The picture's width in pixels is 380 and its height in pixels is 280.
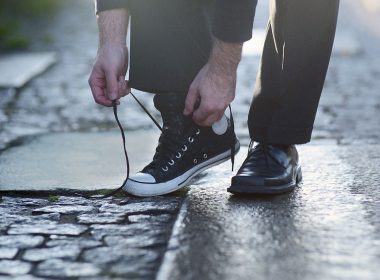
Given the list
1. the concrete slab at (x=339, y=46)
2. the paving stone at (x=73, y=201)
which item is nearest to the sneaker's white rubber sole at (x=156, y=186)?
the paving stone at (x=73, y=201)

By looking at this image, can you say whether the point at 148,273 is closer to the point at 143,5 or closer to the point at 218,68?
the point at 218,68

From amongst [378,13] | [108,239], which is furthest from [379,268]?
[378,13]

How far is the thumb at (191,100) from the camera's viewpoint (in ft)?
7.59

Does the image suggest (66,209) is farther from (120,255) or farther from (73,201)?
(120,255)

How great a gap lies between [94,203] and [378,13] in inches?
334

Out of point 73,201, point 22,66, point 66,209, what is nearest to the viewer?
point 66,209

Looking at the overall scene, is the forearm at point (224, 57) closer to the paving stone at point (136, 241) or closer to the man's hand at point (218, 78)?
the man's hand at point (218, 78)

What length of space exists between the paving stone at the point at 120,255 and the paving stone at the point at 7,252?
0.17 m

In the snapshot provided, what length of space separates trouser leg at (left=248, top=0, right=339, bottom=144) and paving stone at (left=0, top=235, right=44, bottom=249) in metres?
0.79

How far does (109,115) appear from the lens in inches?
167

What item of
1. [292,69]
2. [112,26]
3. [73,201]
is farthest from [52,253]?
[292,69]

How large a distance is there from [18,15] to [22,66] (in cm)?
377

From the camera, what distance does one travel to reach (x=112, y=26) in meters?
2.43

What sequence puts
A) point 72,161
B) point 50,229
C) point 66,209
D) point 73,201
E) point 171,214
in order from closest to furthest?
point 50,229, point 171,214, point 66,209, point 73,201, point 72,161
